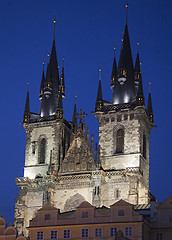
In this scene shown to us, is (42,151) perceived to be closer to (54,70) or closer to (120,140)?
(120,140)

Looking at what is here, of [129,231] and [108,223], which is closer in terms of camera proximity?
[129,231]

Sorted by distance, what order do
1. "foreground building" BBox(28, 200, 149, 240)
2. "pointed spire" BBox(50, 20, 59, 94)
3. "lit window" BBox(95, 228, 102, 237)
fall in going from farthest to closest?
"pointed spire" BBox(50, 20, 59, 94) < "lit window" BBox(95, 228, 102, 237) < "foreground building" BBox(28, 200, 149, 240)

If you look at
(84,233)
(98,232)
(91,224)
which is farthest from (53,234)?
(98,232)

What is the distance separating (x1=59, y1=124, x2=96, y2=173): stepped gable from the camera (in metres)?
88.5

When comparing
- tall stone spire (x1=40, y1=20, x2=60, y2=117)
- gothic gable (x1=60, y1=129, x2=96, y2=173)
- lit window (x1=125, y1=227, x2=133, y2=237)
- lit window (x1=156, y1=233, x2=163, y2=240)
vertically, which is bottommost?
lit window (x1=156, y1=233, x2=163, y2=240)

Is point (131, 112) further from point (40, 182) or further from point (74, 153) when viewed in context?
point (40, 182)

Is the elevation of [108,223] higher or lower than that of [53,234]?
higher

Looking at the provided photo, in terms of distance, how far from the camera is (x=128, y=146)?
8731 cm

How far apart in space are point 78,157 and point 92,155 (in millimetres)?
1977

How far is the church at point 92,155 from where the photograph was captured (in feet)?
279

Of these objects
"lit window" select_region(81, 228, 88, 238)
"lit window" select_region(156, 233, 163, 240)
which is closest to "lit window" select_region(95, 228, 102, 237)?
"lit window" select_region(81, 228, 88, 238)

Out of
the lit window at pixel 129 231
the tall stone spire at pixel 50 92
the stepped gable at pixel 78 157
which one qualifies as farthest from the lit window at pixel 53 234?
the tall stone spire at pixel 50 92

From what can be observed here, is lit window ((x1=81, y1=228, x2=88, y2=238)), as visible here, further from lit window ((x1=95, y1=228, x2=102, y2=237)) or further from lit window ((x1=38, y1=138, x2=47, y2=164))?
lit window ((x1=38, y1=138, x2=47, y2=164))

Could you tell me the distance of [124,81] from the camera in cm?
9294
